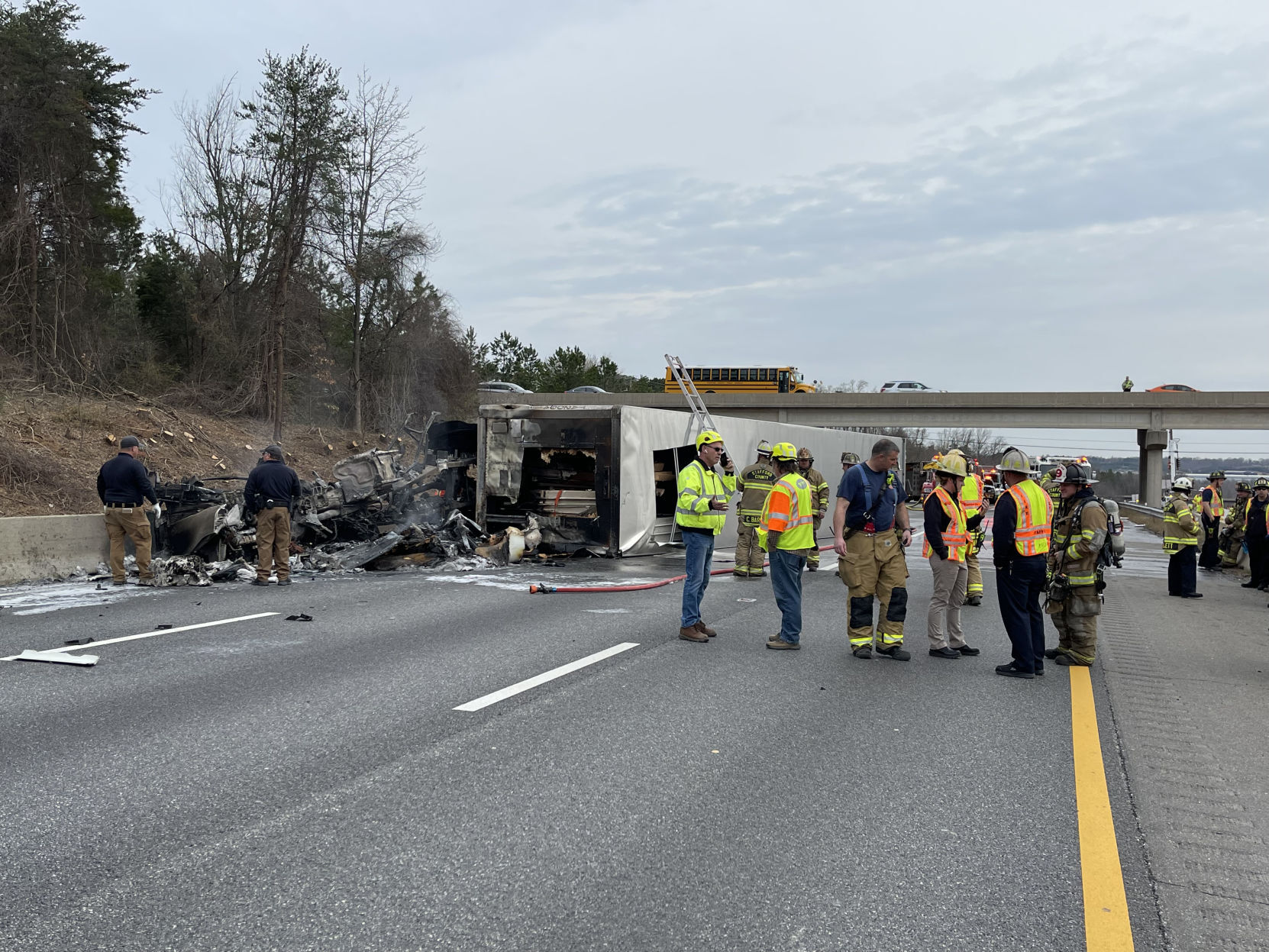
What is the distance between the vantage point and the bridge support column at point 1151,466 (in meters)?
48.2

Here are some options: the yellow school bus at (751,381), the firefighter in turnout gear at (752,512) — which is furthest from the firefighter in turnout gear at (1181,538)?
the yellow school bus at (751,381)

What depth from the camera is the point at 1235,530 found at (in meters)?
17.0

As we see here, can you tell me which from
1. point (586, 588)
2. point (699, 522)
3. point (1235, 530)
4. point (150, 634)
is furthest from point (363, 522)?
point (1235, 530)

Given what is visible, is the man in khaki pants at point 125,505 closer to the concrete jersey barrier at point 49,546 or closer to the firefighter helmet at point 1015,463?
the concrete jersey barrier at point 49,546

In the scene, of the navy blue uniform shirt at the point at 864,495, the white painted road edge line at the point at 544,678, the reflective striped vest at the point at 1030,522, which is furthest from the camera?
the navy blue uniform shirt at the point at 864,495

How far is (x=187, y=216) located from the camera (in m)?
27.2

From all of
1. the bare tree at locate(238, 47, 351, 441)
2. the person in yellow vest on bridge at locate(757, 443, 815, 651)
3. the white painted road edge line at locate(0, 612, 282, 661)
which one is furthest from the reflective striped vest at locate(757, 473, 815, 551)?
the bare tree at locate(238, 47, 351, 441)

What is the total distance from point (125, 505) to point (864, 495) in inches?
361

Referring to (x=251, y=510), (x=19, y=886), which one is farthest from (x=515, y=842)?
(x=251, y=510)

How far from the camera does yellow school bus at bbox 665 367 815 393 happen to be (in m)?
50.3

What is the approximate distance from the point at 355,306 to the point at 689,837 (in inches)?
1150

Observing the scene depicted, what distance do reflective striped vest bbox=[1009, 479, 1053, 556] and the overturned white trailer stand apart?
26.8 feet

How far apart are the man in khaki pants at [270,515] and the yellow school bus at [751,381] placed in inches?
1533

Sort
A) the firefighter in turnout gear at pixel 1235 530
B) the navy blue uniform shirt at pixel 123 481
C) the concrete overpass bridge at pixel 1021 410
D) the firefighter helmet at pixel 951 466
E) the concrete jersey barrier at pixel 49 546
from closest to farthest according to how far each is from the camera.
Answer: the firefighter helmet at pixel 951 466 < the concrete jersey barrier at pixel 49 546 < the navy blue uniform shirt at pixel 123 481 < the firefighter in turnout gear at pixel 1235 530 < the concrete overpass bridge at pixel 1021 410
